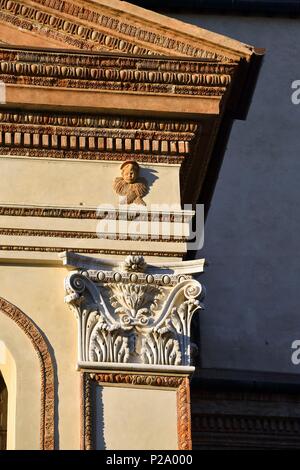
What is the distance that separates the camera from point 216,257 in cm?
2334

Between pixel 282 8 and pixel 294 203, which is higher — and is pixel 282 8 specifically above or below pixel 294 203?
above

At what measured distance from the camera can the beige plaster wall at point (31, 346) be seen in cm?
1565

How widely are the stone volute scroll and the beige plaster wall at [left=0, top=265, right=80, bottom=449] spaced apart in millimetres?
920

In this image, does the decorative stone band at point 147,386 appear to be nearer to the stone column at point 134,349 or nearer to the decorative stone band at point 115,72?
the stone column at point 134,349

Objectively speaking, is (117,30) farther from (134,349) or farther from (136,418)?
(136,418)

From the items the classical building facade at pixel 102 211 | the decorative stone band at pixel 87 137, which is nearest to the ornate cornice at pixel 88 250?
the classical building facade at pixel 102 211

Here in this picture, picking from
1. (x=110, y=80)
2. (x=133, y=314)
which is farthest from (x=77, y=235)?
(x=110, y=80)

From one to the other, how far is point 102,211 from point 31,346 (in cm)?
141

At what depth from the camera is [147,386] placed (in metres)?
16.0

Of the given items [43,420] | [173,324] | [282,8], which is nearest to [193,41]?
[173,324]

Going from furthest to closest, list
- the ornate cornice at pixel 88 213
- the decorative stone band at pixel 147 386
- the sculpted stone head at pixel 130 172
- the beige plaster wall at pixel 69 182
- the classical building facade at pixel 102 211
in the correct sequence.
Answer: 1. the sculpted stone head at pixel 130 172
2. the beige plaster wall at pixel 69 182
3. the ornate cornice at pixel 88 213
4. the classical building facade at pixel 102 211
5. the decorative stone band at pixel 147 386

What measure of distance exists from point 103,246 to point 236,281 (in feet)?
22.4

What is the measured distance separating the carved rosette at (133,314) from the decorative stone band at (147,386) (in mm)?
122
